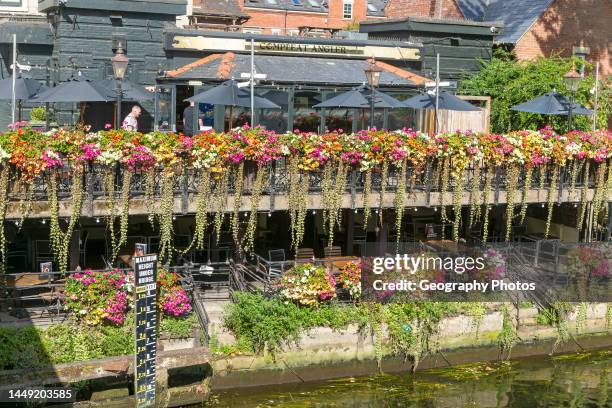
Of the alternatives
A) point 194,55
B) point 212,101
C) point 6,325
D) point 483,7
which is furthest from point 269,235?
point 483,7

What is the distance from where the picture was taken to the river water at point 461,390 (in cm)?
1892

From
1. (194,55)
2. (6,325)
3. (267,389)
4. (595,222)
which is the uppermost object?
(194,55)

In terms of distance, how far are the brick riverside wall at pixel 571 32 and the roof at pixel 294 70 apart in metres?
6.31

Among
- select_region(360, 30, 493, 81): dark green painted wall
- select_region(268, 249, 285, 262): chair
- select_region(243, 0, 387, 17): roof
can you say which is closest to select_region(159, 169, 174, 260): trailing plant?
select_region(268, 249, 285, 262): chair

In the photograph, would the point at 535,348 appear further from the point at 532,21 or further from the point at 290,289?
the point at 532,21

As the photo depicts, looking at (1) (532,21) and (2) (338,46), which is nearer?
(2) (338,46)

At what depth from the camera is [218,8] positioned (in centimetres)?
4509

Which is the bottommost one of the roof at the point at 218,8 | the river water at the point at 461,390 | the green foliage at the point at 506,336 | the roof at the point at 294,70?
the river water at the point at 461,390

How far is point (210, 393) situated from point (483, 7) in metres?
22.6

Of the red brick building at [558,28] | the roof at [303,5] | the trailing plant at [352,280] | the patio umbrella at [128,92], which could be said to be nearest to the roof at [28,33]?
the patio umbrella at [128,92]

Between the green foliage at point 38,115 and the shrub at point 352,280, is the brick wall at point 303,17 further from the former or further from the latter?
the shrub at point 352,280

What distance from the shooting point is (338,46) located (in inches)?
1091

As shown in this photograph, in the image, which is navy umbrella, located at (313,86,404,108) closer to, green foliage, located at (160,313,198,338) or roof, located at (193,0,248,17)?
green foliage, located at (160,313,198,338)

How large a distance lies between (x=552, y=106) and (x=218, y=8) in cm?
2317
